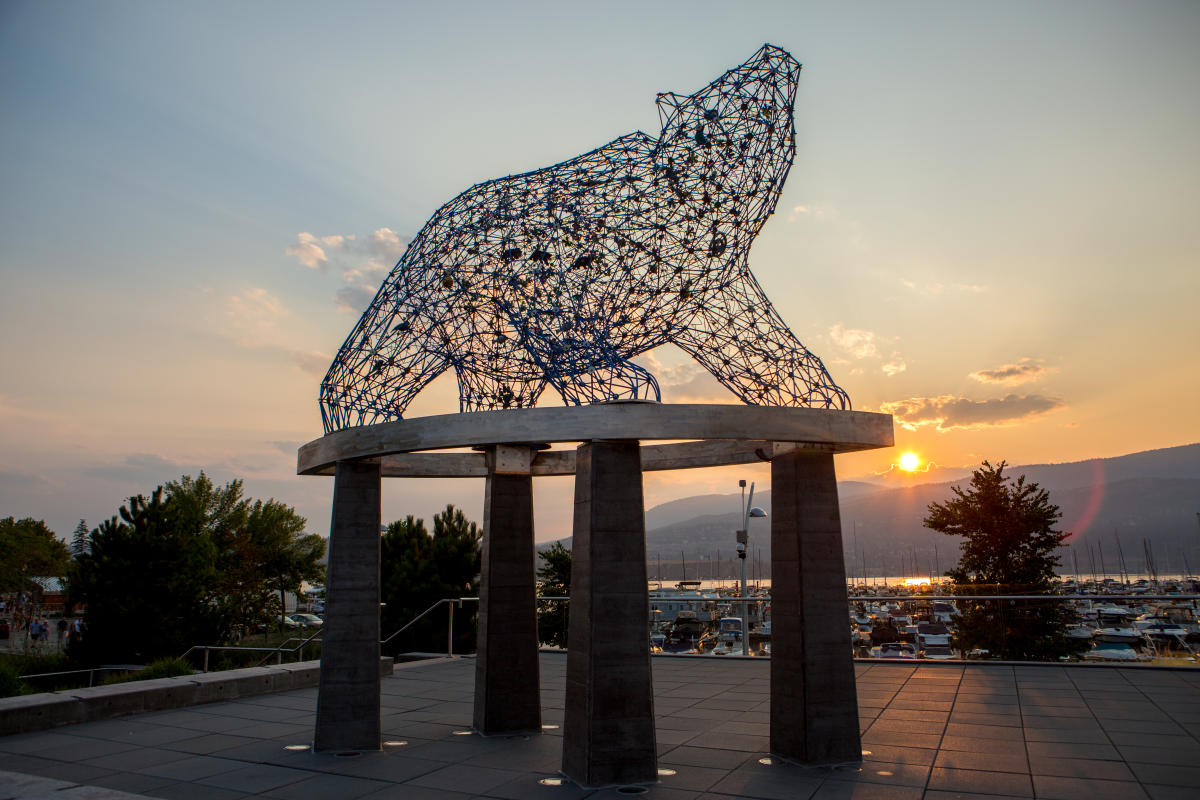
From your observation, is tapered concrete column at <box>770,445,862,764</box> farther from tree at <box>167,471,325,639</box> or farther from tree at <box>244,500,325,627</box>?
tree at <box>244,500,325,627</box>

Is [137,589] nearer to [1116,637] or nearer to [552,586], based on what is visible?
[552,586]

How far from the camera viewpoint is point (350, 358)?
12.1m

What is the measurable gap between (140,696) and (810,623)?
Answer: 1166cm

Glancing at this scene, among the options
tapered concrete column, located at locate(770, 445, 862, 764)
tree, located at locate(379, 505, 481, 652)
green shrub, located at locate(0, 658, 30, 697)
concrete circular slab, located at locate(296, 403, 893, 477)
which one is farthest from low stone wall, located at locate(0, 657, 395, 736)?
tree, located at locate(379, 505, 481, 652)

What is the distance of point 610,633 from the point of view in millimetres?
9492

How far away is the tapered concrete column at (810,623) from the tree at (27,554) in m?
68.3

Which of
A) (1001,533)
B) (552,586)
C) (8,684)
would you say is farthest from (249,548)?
(1001,533)

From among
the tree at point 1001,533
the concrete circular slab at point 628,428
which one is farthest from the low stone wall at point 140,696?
the tree at point 1001,533

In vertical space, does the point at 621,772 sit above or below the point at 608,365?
below

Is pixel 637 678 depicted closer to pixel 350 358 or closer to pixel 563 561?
pixel 350 358

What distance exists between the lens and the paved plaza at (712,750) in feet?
29.2

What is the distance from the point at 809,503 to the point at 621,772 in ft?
13.8

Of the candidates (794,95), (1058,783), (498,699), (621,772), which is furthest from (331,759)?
(794,95)

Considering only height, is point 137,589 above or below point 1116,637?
above
